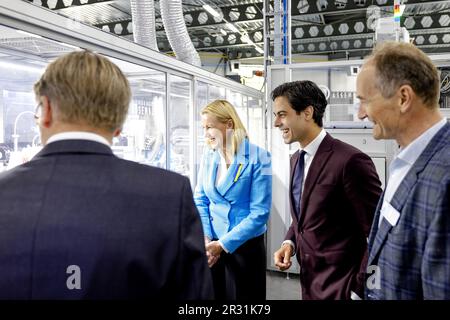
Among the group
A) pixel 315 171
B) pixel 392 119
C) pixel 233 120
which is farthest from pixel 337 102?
pixel 392 119

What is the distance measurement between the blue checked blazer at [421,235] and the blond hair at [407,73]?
97 millimetres

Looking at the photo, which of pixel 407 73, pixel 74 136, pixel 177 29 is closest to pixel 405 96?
pixel 407 73

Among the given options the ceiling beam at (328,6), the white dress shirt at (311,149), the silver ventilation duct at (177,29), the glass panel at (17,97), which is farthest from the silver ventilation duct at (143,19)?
the ceiling beam at (328,6)

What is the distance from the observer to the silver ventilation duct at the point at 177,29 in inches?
95.2

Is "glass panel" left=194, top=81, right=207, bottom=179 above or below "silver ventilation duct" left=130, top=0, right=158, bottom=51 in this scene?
below

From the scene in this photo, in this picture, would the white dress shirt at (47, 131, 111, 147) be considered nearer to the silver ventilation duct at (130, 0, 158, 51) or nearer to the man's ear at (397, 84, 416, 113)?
the man's ear at (397, 84, 416, 113)

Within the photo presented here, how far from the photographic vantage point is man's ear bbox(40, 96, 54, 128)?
27.8 inches

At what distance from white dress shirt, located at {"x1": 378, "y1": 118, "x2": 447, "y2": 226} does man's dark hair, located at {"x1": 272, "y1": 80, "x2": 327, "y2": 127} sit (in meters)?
0.59

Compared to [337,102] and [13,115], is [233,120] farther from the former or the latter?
A: [337,102]

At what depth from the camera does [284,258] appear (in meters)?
1.48

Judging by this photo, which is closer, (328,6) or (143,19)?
(143,19)

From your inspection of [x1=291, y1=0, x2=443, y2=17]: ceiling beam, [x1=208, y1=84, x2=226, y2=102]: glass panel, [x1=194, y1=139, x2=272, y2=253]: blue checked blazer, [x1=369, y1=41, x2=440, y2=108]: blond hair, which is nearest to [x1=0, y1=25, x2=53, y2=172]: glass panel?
[x1=194, y1=139, x2=272, y2=253]: blue checked blazer

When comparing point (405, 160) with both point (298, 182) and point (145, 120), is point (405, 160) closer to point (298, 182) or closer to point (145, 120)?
point (298, 182)

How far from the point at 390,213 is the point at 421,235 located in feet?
0.33
